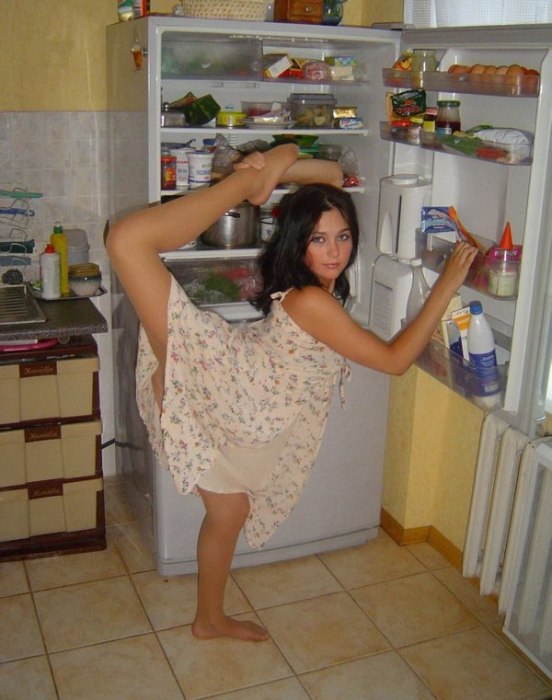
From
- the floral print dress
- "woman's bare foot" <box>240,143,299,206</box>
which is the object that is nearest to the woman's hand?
the floral print dress

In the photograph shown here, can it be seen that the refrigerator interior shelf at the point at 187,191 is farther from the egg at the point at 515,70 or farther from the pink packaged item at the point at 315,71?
the egg at the point at 515,70

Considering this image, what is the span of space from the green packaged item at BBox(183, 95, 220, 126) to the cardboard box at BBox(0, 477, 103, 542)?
1167mm

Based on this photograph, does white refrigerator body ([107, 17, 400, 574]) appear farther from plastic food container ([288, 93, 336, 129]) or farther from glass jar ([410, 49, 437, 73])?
glass jar ([410, 49, 437, 73])

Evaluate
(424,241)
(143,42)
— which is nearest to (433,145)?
(424,241)

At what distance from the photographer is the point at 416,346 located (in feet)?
6.15

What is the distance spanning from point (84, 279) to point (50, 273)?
0.35 ft

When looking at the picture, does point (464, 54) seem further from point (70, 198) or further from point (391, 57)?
point (70, 198)

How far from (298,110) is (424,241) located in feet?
2.24

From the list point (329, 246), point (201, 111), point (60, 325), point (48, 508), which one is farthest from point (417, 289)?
point (48, 508)

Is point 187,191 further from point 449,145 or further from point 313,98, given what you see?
point 449,145

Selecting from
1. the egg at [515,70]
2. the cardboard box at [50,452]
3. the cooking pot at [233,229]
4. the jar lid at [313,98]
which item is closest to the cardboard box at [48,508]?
the cardboard box at [50,452]

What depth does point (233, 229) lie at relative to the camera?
2.55 m

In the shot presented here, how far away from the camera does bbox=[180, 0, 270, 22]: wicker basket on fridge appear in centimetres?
222

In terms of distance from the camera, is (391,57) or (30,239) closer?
(391,57)
